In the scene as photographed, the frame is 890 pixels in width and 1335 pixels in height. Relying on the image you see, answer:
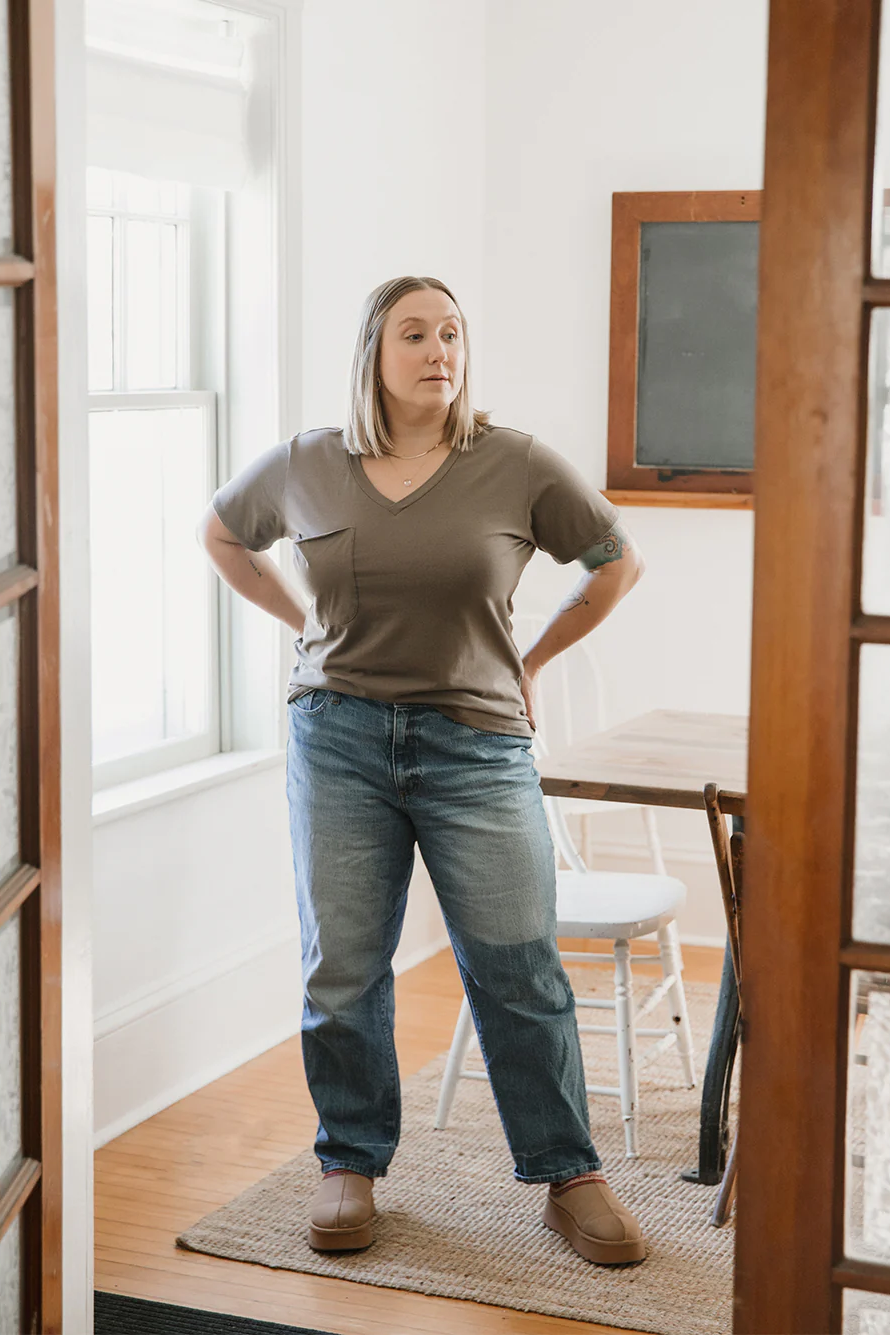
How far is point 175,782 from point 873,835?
7.57 ft

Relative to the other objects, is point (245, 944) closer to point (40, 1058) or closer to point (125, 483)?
point (125, 483)

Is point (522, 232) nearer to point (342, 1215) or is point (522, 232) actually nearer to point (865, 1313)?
point (342, 1215)

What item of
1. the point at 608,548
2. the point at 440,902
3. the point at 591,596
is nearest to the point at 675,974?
the point at 440,902

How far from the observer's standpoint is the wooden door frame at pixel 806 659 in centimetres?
159

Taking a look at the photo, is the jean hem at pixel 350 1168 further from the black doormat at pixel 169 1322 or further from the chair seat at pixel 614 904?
the chair seat at pixel 614 904

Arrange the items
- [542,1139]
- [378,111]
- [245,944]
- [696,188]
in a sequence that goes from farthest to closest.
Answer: [696,188]
[378,111]
[245,944]
[542,1139]

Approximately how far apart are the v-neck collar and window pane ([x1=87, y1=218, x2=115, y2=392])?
0.99m

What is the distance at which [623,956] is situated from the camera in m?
3.45

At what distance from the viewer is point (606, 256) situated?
491cm

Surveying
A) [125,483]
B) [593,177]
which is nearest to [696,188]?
[593,177]

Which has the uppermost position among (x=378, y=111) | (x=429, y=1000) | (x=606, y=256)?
(x=378, y=111)

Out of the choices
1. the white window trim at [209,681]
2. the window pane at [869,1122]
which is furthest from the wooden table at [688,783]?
the window pane at [869,1122]

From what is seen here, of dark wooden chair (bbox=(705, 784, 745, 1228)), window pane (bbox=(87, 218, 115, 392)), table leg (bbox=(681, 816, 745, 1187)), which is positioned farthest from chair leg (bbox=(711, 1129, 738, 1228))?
→ window pane (bbox=(87, 218, 115, 392))

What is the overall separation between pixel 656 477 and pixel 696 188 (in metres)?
0.80
